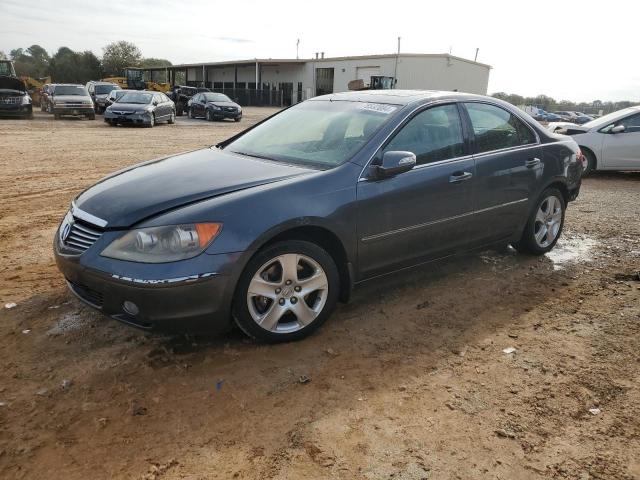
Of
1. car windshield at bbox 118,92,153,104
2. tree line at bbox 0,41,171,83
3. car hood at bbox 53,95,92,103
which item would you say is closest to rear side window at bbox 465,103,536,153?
car windshield at bbox 118,92,153,104

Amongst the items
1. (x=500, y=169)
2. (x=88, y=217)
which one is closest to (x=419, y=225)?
→ (x=500, y=169)

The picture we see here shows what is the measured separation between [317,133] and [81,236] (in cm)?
194

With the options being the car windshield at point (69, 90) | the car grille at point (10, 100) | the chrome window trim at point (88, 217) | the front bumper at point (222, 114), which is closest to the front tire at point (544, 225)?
the chrome window trim at point (88, 217)

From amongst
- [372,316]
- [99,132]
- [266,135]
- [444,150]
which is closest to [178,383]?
A: [372,316]

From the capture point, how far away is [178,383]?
118 inches

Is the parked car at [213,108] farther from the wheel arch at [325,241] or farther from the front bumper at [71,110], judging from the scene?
the wheel arch at [325,241]

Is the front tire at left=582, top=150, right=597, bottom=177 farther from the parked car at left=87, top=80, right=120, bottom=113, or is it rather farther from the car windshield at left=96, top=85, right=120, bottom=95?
the car windshield at left=96, top=85, right=120, bottom=95

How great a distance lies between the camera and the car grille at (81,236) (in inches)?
126

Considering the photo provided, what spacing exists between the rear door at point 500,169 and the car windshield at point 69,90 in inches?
916

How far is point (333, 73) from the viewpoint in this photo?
51.0 m

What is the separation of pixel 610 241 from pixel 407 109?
3.58 metres

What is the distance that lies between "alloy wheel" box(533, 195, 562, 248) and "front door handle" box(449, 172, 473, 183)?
133cm

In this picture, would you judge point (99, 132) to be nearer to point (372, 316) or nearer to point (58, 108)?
point (58, 108)

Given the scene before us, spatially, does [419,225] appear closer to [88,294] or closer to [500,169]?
[500,169]
